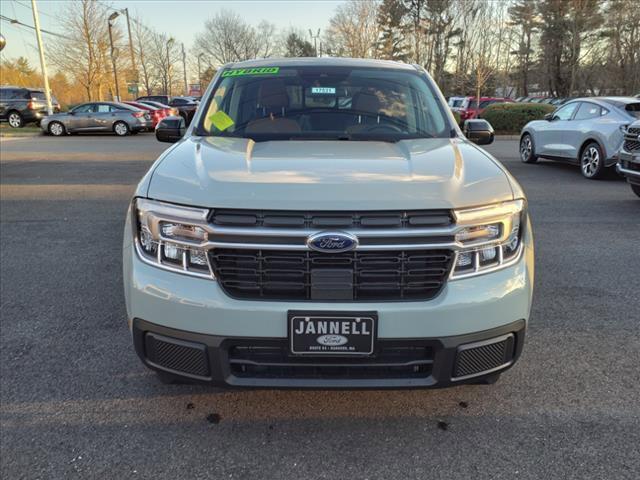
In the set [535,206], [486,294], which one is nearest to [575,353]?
[486,294]

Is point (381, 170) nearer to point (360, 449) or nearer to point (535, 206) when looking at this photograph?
point (360, 449)

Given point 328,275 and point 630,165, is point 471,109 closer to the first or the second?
point 630,165

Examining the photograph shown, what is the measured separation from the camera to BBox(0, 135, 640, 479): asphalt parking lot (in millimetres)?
2340

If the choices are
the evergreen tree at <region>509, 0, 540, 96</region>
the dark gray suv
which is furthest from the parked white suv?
the evergreen tree at <region>509, 0, 540, 96</region>

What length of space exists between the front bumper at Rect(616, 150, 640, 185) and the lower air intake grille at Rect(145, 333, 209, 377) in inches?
289

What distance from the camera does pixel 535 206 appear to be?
7.79 m

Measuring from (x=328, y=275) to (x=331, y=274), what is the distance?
0.01m

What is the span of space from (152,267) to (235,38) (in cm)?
6936

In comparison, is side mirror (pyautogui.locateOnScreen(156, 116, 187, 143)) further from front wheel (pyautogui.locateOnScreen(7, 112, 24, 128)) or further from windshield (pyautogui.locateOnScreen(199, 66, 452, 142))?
front wheel (pyautogui.locateOnScreen(7, 112, 24, 128))

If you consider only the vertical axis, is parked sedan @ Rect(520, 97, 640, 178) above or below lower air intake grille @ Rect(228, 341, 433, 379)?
above

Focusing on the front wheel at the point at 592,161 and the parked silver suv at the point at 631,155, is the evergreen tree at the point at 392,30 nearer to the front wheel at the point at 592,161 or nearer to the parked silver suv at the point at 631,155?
the front wheel at the point at 592,161

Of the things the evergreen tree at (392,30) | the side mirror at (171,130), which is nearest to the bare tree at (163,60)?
the evergreen tree at (392,30)

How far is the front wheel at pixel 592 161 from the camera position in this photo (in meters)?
9.98

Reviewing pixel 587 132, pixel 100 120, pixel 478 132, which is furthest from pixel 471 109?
pixel 478 132
